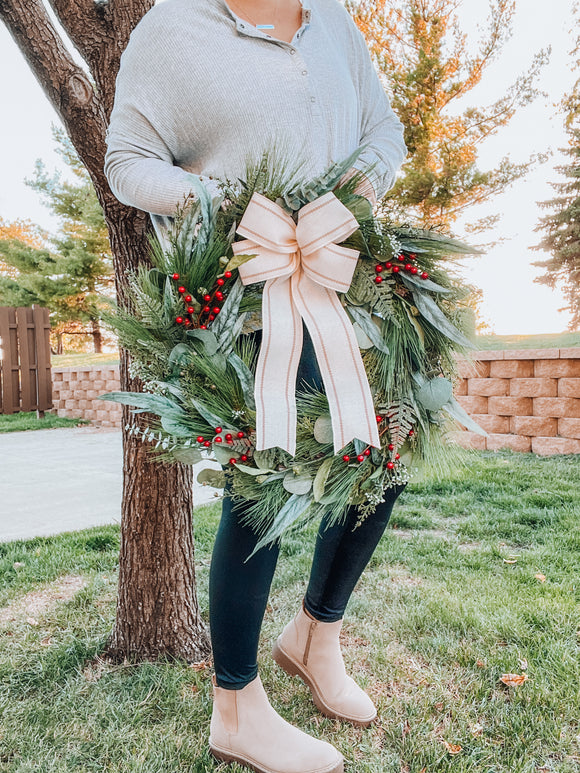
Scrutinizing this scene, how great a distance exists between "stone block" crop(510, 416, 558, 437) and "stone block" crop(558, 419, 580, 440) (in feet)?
0.14

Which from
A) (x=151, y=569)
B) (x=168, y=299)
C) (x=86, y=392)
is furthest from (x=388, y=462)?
(x=86, y=392)

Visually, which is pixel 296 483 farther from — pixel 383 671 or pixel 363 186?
pixel 383 671

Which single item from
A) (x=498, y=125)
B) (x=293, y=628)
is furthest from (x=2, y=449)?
(x=498, y=125)

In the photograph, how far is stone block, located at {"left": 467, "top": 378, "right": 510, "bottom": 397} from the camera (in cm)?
455

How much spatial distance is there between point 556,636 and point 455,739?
0.55 meters

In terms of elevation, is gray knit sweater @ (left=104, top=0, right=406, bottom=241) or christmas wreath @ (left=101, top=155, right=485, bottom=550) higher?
gray knit sweater @ (left=104, top=0, right=406, bottom=241)

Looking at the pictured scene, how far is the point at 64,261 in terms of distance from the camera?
1342 cm

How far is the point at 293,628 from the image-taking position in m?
1.37

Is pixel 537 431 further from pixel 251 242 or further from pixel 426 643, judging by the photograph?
pixel 251 242

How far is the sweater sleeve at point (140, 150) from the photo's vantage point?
102 centimetres

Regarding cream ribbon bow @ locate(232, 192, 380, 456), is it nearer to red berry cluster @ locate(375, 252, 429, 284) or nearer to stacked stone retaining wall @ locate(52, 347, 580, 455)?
red berry cluster @ locate(375, 252, 429, 284)

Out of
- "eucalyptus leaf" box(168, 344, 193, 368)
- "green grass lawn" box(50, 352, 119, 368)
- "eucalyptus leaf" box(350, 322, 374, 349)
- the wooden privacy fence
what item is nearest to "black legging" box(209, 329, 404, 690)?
"eucalyptus leaf" box(350, 322, 374, 349)

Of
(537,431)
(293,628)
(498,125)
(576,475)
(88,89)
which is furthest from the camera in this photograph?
(498,125)

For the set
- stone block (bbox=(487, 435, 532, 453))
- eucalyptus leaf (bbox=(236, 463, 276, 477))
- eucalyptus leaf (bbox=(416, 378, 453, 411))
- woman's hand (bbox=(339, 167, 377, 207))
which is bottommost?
stone block (bbox=(487, 435, 532, 453))
